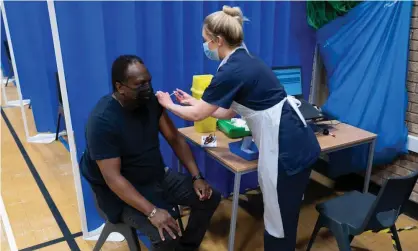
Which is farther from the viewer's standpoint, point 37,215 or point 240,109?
point 37,215

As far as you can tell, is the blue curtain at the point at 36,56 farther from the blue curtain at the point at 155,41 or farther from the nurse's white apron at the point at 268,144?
the nurse's white apron at the point at 268,144

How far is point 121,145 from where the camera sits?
5.36 ft

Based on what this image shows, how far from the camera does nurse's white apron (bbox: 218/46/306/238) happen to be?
64.7 inches

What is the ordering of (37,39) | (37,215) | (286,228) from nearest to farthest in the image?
1. (286,228)
2. (37,215)
3. (37,39)

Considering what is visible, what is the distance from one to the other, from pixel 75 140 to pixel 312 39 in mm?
1906

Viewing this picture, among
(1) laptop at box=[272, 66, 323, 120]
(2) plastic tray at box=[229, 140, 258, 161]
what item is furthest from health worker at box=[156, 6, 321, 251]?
(1) laptop at box=[272, 66, 323, 120]

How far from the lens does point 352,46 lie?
8.13 feet

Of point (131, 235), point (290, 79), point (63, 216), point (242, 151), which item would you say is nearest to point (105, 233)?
point (131, 235)

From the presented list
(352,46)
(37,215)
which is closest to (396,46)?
(352,46)

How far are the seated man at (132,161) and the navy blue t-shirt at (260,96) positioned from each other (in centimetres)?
33

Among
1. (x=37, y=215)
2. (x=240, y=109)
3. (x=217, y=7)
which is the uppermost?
(x=217, y=7)

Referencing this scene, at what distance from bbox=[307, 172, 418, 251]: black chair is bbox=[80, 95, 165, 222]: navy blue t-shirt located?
3.13ft

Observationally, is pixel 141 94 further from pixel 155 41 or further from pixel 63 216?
pixel 63 216

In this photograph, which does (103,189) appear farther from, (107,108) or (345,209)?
(345,209)
